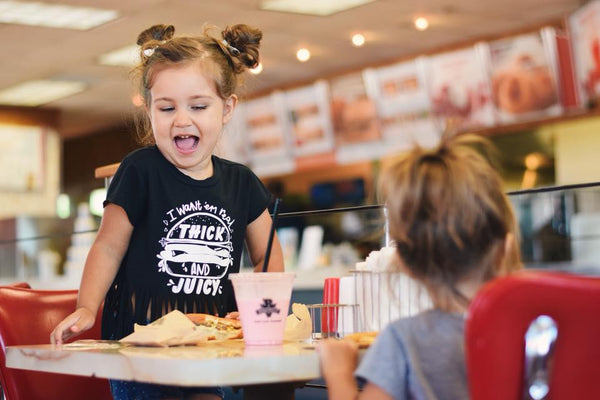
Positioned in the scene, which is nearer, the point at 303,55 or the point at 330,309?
the point at 330,309

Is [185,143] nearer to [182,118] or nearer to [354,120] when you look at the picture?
[182,118]

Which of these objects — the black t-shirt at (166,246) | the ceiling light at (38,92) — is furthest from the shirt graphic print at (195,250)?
the ceiling light at (38,92)

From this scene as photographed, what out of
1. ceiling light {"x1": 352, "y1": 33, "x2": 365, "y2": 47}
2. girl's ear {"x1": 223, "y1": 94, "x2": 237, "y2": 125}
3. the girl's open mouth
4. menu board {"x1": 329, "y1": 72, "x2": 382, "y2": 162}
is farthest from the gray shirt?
menu board {"x1": 329, "y1": 72, "x2": 382, "y2": 162}

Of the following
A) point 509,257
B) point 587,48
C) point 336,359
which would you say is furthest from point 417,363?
point 587,48

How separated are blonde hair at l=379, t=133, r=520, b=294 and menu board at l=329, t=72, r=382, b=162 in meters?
6.26

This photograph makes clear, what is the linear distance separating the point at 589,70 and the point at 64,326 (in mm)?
4915

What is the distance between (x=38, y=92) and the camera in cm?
852

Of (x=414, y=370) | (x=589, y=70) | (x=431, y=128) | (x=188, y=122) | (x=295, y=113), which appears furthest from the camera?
(x=295, y=113)

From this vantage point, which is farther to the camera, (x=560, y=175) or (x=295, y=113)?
(x=295, y=113)

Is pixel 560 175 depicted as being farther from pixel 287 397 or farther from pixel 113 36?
pixel 287 397

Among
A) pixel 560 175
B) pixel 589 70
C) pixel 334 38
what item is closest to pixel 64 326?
pixel 589 70

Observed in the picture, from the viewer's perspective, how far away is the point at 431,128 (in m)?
6.98

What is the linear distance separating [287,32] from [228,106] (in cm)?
471

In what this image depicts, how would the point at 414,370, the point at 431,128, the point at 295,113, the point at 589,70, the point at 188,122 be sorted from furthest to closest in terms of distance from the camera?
the point at 295,113
the point at 431,128
the point at 589,70
the point at 188,122
the point at 414,370
